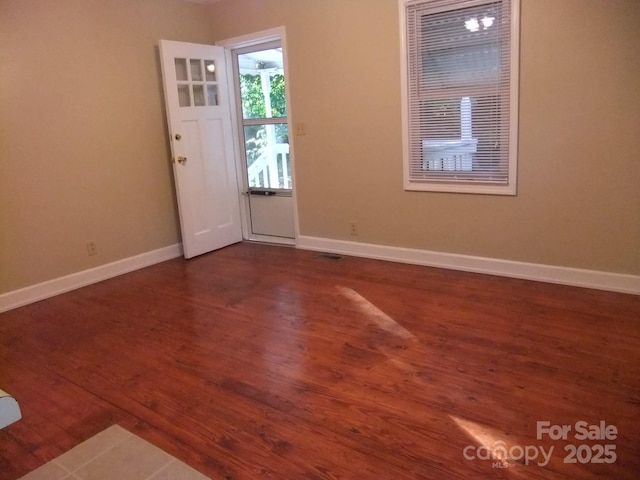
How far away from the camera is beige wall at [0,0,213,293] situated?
3.60m

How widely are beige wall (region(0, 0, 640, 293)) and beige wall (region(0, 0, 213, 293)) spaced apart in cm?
1

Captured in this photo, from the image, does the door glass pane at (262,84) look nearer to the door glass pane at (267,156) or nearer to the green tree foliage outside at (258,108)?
the green tree foliage outside at (258,108)

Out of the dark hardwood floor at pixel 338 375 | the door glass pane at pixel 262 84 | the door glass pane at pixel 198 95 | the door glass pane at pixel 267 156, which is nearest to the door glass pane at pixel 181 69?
the door glass pane at pixel 198 95

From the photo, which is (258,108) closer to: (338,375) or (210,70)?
(210,70)

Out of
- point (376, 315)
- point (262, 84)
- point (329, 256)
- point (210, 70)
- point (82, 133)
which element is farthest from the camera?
point (262, 84)

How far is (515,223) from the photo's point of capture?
11.8 feet

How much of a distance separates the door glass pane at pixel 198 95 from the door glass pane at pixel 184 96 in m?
0.08

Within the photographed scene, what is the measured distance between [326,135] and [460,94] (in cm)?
126

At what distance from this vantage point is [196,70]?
461 centimetres

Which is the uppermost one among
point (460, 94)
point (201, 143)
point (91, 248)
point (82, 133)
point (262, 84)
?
point (262, 84)

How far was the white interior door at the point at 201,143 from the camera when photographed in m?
4.41

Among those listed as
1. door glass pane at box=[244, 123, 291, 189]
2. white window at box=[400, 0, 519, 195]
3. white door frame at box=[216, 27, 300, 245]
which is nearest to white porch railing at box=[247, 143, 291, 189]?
door glass pane at box=[244, 123, 291, 189]

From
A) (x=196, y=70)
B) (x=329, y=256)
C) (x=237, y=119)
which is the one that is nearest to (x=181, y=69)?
(x=196, y=70)

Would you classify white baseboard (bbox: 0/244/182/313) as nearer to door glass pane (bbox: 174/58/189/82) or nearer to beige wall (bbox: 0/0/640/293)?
beige wall (bbox: 0/0/640/293)
